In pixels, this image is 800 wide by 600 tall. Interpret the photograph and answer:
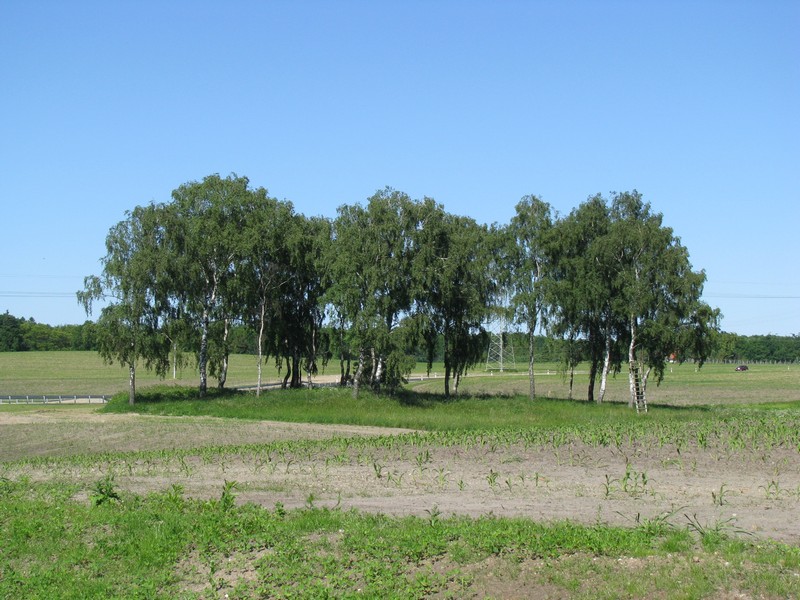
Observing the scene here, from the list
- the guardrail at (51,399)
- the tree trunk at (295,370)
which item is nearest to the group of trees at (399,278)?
the tree trunk at (295,370)

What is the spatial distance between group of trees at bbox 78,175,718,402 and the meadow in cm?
2803

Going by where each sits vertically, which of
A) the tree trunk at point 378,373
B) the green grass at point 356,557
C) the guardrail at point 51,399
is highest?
the tree trunk at point 378,373

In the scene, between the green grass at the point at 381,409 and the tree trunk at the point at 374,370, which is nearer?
the green grass at the point at 381,409

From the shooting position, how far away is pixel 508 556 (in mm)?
9586

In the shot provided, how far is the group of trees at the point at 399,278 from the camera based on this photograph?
5241 cm

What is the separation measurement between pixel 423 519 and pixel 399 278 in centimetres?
4140

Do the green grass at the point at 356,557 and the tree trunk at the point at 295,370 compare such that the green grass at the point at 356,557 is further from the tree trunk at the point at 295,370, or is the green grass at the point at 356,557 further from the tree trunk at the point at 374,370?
the tree trunk at the point at 295,370

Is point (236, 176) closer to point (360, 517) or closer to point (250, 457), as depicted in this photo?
point (250, 457)

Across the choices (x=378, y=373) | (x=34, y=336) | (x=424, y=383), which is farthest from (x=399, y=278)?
(x=34, y=336)

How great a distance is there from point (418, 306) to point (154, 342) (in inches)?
711

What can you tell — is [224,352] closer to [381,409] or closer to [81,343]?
[381,409]

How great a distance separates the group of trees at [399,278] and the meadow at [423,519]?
28.0 m

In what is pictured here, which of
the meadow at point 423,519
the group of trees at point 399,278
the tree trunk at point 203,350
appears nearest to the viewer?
the meadow at point 423,519

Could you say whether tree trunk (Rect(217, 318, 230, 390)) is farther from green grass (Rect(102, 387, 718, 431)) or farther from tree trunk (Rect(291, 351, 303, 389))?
tree trunk (Rect(291, 351, 303, 389))
